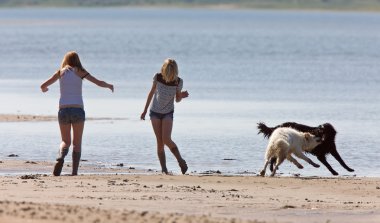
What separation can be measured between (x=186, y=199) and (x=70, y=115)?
2.67 meters

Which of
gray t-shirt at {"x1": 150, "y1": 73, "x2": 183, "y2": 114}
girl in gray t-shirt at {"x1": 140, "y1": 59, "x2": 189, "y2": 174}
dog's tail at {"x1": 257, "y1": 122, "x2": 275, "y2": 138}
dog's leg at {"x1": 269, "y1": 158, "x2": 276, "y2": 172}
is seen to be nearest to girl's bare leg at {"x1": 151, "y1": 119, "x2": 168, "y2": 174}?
girl in gray t-shirt at {"x1": 140, "y1": 59, "x2": 189, "y2": 174}

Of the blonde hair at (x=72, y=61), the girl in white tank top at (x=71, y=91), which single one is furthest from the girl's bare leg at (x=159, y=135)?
the blonde hair at (x=72, y=61)

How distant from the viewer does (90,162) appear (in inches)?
721

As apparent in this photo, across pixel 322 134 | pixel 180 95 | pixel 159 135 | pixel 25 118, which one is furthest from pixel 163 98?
pixel 25 118

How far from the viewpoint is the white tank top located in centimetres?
1505

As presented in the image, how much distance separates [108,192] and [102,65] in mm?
35376

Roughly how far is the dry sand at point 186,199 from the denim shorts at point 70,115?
2.28 ft

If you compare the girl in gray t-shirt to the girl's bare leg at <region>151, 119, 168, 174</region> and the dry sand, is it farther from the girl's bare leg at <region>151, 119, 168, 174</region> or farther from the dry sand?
the dry sand

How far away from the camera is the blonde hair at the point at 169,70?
15.5m

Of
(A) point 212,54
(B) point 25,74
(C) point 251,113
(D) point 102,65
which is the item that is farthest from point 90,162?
(A) point 212,54

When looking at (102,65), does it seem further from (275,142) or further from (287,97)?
(275,142)

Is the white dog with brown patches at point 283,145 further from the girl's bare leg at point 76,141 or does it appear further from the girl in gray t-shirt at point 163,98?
the girl's bare leg at point 76,141

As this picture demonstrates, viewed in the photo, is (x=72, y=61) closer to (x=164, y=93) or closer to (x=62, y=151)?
(x=62, y=151)

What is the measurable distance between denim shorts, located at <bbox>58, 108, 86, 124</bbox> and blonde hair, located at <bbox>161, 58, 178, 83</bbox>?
1.19 m
